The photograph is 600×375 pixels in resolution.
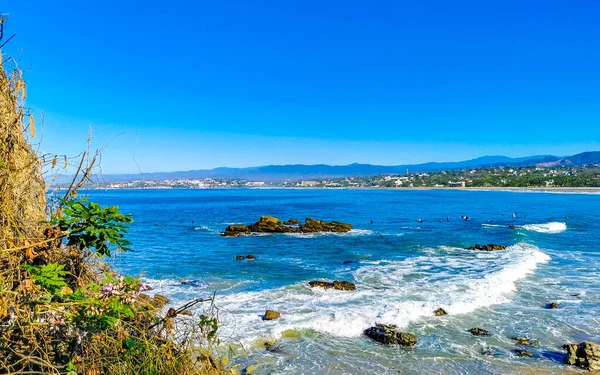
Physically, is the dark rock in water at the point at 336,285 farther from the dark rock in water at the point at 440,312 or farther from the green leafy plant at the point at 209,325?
the green leafy plant at the point at 209,325

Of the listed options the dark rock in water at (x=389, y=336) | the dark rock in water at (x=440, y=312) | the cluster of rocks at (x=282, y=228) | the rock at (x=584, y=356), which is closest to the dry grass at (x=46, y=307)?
the dark rock in water at (x=389, y=336)

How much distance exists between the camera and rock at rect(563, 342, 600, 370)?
10.1 m

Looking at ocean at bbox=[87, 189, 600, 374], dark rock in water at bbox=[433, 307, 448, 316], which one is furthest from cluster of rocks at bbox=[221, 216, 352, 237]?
dark rock in water at bbox=[433, 307, 448, 316]

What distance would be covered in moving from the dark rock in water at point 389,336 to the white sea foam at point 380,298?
0.49m

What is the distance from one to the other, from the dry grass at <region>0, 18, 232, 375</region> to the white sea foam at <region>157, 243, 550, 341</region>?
18.3 feet

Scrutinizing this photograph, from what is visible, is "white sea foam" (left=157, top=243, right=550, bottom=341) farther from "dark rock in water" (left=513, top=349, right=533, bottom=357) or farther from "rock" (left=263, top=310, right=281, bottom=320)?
"dark rock in water" (left=513, top=349, right=533, bottom=357)

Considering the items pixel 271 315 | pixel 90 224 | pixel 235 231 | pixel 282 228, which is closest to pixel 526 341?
pixel 271 315

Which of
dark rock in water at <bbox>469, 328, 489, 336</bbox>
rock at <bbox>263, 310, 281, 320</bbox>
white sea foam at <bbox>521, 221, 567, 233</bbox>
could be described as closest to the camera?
dark rock in water at <bbox>469, 328, 489, 336</bbox>

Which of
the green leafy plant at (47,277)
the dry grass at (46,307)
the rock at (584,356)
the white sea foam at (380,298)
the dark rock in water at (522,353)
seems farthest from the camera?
the white sea foam at (380,298)

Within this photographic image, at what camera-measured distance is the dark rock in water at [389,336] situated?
39.5 ft

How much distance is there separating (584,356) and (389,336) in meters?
5.15

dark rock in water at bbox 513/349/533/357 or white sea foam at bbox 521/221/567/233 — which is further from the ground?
dark rock in water at bbox 513/349/533/357

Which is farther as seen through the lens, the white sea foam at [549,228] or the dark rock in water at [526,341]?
the white sea foam at [549,228]

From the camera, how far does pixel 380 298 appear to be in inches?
663
